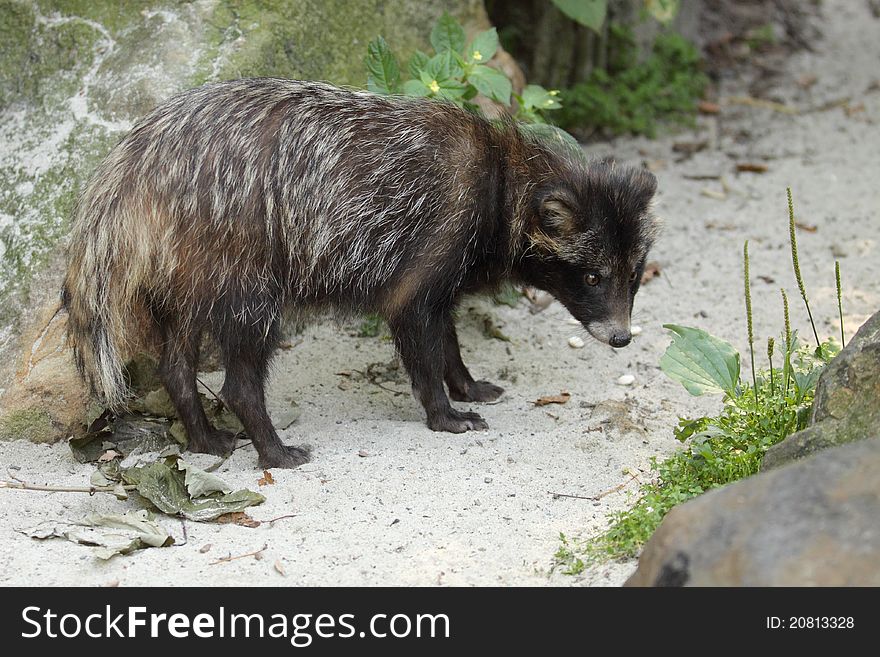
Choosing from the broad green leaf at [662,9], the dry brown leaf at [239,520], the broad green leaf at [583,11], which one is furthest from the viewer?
the broad green leaf at [662,9]

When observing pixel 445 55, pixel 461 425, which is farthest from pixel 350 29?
pixel 461 425

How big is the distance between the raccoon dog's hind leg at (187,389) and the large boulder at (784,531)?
2.55 metres

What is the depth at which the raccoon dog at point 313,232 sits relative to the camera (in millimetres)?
4832

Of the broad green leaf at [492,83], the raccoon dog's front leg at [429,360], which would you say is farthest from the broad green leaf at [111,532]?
the broad green leaf at [492,83]

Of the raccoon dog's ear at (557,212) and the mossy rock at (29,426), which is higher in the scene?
the raccoon dog's ear at (557,212)

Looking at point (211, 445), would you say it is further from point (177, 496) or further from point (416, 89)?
point (416, 89)

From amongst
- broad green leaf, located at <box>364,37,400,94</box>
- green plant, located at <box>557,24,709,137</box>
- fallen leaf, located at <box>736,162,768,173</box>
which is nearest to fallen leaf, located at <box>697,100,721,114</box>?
green plant, located at <box>557,24,709,137</box>

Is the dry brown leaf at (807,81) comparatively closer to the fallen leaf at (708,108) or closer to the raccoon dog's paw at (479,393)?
the fallen leaf at (708,108)

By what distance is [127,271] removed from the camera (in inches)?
191

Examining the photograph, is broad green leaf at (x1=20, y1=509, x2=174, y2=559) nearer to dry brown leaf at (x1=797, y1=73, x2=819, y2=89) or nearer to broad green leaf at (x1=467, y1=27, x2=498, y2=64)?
broad green leaf at (x1=467, y1=27, x2=498, y2=64)

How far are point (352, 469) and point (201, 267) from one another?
114 centimetres

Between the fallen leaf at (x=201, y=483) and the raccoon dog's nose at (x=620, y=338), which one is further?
the raccoon dog's nose at (x=620, y=338)

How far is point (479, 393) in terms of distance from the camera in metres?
5.94

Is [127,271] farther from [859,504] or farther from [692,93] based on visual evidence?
[692,93]
